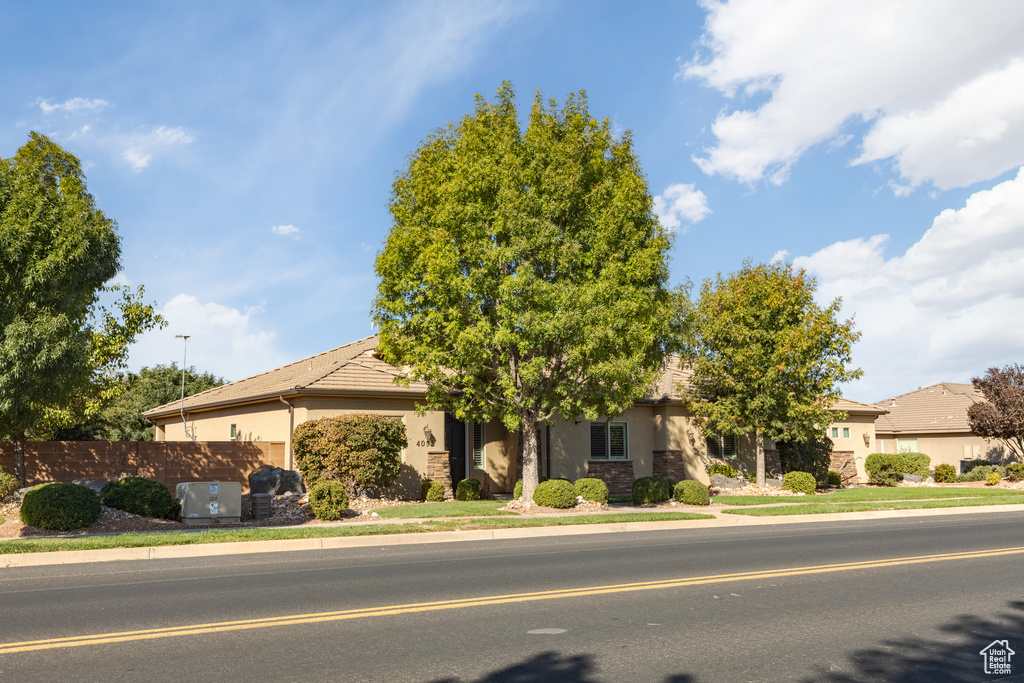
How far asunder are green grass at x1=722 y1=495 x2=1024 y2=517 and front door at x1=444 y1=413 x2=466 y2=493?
857 cm

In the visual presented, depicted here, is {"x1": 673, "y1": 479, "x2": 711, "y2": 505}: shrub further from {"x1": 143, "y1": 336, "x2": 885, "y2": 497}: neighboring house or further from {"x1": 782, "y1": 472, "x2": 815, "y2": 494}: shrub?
{"x1": 782, "y1": 472, "x2": 815, "y2": 494}: shrub

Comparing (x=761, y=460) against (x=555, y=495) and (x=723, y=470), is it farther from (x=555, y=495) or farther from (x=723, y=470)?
(x=555, y=495)

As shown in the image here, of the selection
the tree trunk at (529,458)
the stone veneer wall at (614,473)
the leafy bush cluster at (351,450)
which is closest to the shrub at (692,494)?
the tree trunk at (529,458)

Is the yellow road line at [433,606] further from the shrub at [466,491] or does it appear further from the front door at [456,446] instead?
the front door at [456,446]

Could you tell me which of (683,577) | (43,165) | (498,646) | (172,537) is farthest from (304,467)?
(498,646)

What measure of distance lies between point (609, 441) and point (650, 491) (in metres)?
5.34

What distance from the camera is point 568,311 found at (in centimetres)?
1786

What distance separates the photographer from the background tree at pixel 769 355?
25.9 meters

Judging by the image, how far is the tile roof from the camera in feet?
144

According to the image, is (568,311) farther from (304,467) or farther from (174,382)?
(174,382)

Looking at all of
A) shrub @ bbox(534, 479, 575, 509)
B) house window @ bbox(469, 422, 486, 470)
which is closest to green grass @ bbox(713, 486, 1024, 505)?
shrub @ bbox(534, 479, 575, 509)

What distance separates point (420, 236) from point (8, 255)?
28.4ft

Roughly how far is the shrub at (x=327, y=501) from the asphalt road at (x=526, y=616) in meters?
5.11

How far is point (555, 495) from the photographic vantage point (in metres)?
19.5
